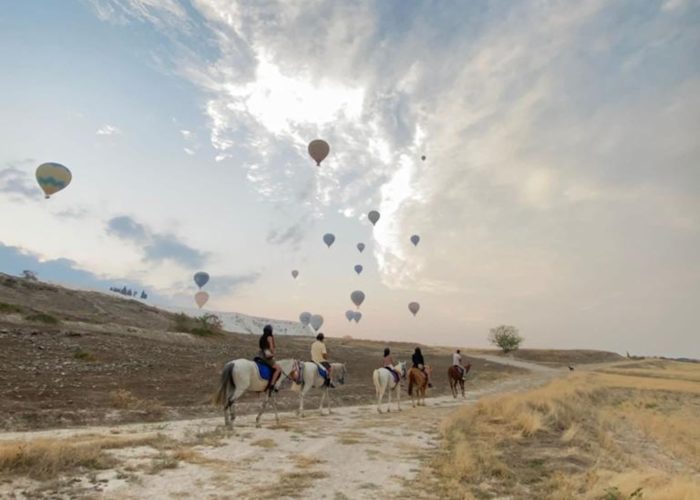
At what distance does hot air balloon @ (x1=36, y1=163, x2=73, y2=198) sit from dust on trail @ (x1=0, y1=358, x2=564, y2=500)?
31.6 metres

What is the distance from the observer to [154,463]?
31.1ft

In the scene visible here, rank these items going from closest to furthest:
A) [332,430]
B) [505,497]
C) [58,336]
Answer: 1. [505,497]
2. [332,430]
3. [58,336]

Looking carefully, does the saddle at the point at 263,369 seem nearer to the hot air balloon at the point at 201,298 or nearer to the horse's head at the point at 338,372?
the horse's head at the point at 338,372

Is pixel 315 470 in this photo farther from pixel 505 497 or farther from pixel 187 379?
pixel 187 379

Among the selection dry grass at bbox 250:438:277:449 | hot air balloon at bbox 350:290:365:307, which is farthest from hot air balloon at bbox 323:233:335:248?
dry grass at bbox 250:438:277:449

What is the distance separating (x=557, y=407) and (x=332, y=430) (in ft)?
35.5

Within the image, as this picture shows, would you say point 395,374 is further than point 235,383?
Yes

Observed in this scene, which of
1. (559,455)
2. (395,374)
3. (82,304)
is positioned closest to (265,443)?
(559,455)

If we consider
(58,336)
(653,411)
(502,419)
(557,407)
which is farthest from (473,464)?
(58,336)

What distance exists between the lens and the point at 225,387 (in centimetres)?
1501

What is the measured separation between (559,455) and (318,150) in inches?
1198

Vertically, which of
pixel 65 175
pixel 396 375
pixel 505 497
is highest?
pixel 65 175

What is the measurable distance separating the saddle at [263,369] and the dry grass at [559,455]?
6231 mm

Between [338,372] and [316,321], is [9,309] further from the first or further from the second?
[316,321]
